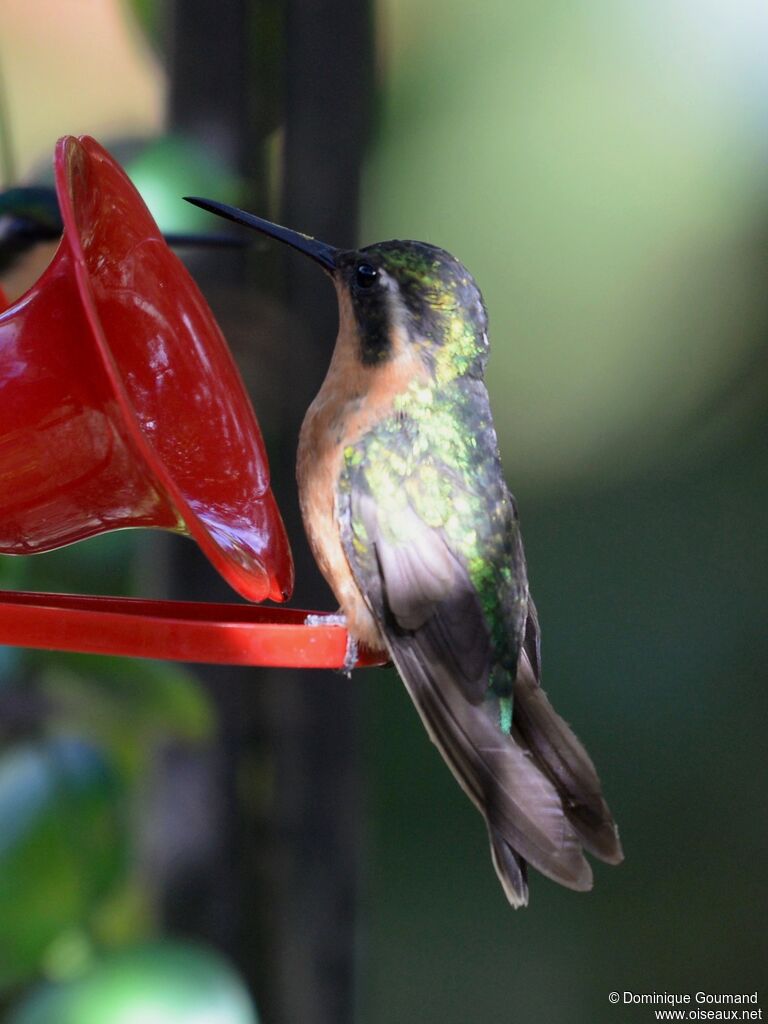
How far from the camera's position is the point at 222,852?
3.09m

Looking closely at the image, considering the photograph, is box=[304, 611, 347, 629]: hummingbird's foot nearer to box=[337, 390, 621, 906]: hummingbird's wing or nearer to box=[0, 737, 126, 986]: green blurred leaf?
Result: box=[337, 390, 621, 906]: hummingbird's wing

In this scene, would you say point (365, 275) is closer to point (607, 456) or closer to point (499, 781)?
point (499, 781)

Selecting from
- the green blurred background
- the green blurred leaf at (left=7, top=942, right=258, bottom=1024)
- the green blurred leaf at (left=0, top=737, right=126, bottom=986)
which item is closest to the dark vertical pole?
the green blurred background

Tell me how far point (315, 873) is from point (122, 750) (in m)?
0.72

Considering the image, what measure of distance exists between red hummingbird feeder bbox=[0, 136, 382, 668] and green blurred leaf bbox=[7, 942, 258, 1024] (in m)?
1.42

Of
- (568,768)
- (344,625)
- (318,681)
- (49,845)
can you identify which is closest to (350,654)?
(344,625)

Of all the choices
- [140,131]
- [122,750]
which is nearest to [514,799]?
[122,750]

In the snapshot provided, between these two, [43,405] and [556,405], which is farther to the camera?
[556,405]

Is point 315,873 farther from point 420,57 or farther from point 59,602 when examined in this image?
point 420,57

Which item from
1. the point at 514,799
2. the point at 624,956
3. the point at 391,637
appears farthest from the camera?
the point at 624,956

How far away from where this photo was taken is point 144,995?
2656 millimetres

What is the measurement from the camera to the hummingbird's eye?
188 centimetres

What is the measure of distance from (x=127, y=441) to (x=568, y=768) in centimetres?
87

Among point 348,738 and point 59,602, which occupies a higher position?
point 59,602
